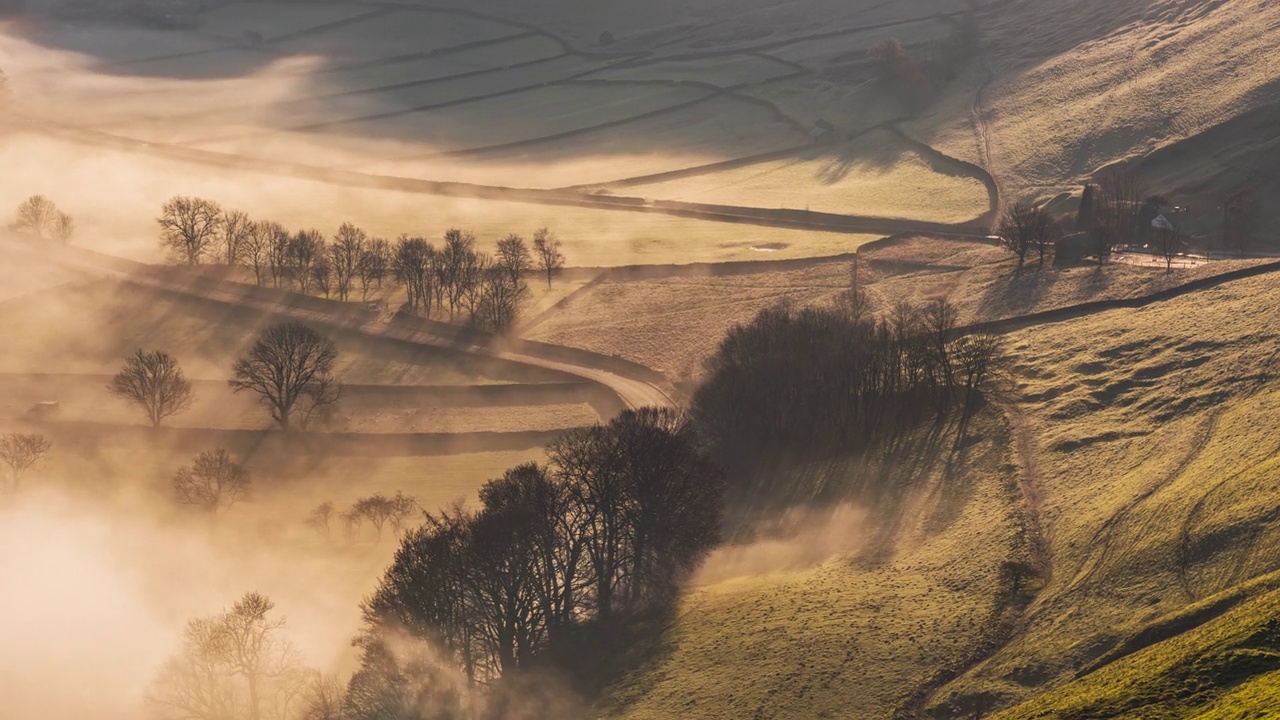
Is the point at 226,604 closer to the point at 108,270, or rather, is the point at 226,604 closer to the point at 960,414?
the point at 960,414

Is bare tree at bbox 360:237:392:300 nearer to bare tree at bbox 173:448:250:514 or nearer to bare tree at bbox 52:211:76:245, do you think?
bare tree at bbox 52:211:76:245

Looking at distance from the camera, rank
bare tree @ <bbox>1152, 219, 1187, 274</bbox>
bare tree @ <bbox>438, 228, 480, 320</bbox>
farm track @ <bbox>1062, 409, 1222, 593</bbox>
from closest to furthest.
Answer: farm track @ <bbox>1062, 409, 1222, 593</bbox>
bare tree @ <bbox>1152, 219, 1187, 274</bbox>
bare tree @ <bbox>438, 228, 480, 320</bbox>

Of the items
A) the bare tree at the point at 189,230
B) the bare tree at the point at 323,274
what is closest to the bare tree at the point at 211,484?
the bare tree at the point at 323,274

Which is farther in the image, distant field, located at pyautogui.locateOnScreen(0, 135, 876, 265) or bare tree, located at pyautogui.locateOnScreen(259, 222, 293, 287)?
distant field, located at pyautogui.locateOnScreen(0, 135, 876, 265)

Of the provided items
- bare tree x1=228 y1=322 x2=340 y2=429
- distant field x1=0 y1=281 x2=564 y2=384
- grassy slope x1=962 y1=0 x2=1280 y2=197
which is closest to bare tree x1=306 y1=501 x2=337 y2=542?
bare tree x1=228 y1=322 x2=340 y2=429

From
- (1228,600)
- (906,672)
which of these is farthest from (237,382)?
(1228,600)

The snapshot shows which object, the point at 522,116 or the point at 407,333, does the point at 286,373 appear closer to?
the point at 407,333

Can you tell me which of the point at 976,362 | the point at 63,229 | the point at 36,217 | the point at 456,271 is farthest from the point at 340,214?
the point at 976,362
